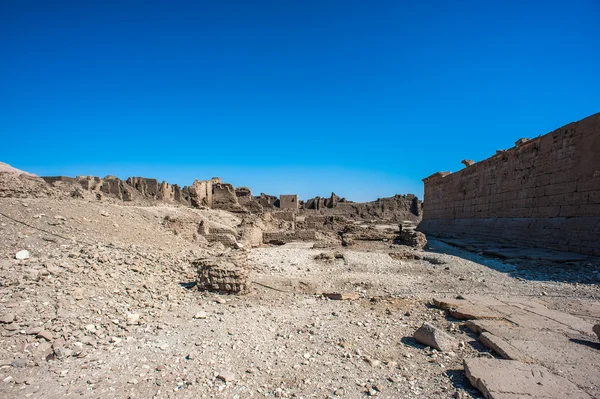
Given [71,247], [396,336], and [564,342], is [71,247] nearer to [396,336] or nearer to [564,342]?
[396,336]

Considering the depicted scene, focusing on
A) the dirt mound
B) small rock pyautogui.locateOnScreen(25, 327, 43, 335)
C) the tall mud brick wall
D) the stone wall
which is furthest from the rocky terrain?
the stone wall

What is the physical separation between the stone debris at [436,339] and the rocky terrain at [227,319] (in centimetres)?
2

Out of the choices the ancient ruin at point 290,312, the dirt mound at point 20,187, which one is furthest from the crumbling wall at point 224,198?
the dirt mound at point 20,187

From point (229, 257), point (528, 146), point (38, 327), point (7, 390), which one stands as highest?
point (528, 146)

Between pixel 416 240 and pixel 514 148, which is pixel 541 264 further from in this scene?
pixel 514 148

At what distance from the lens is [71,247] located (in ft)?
18.4

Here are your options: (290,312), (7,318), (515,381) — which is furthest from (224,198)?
(515,381)

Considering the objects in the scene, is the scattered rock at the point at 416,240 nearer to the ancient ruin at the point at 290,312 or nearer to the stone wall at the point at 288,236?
the ancient ruin at the point at 290,312

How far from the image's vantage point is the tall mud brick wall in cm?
939

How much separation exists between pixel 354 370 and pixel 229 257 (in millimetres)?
3650

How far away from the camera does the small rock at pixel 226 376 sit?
9.00 feet

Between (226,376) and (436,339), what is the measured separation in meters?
2.21

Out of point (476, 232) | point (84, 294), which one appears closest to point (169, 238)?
point (84, 294)

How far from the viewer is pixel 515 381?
254cm
